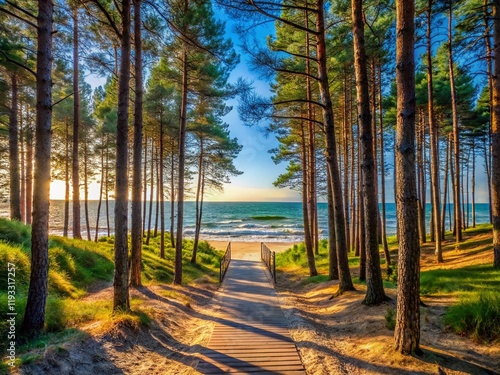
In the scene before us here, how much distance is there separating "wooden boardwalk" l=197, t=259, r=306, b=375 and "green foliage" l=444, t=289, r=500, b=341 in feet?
8.07

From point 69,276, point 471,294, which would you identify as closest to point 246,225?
point 69,276

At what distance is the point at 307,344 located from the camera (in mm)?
4359

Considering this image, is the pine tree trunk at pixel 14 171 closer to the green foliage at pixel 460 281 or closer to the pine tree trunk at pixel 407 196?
the pine tree trunk at pixel 407 196

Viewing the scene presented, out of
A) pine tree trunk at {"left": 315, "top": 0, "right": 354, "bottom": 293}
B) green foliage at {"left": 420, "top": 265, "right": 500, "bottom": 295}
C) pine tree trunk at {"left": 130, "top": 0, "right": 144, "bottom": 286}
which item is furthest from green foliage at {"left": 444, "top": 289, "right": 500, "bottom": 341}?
pine tree trunk at {"left": 130, "top": 0, "right": 144, "bottom": 286}

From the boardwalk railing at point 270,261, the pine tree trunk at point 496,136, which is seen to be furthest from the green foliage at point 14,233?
the pine tree trunk at point 496,136

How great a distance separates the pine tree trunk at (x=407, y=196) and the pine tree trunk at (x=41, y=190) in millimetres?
4908

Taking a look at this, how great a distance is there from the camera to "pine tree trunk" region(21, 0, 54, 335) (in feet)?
12.6

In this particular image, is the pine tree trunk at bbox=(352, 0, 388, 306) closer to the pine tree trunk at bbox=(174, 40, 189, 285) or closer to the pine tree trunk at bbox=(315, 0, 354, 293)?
the pine tree trunk at bbox=(315, 0, 354, 293)

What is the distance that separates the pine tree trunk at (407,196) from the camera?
138 inches

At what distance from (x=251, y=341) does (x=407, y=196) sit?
130 inches

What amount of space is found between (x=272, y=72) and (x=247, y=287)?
6.82 meters

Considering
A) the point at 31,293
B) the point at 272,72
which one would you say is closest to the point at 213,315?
the point at 31,293

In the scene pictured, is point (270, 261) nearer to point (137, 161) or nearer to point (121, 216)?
point (137, 161)

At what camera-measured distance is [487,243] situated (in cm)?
1184
